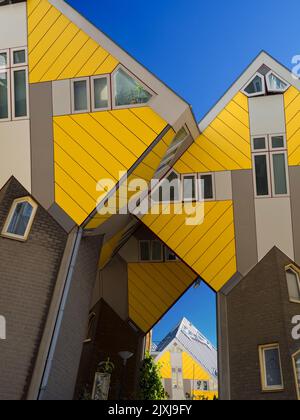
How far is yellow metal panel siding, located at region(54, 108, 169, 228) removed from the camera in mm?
14500

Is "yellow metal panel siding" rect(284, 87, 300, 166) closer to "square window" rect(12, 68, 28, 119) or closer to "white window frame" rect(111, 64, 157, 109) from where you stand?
"white window frame" rect(111, 64, 157, 109)

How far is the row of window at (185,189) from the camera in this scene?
56.2 ft

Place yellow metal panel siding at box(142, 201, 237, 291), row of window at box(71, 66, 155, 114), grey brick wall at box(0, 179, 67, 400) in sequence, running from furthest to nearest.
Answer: yellow metal panel siding at box(142, 201, 237, 291) → row of window at box(71, 66, 155, 114) → grey brick wall at box(0, 179, 67, 400)

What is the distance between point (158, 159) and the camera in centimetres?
1555

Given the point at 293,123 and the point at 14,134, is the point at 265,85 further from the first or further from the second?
the point at 14,134

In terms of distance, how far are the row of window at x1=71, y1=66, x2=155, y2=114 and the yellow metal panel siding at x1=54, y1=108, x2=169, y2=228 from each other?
0.20m

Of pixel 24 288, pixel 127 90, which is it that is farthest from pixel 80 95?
pixel 24 288

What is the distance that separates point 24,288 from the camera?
1380 centimetres

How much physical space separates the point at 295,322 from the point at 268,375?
1.35 meters

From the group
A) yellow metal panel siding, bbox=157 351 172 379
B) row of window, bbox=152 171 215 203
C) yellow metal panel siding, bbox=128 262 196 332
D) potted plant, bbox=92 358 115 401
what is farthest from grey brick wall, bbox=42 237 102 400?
yellow metal panel siding, bbox=157 351 172 379

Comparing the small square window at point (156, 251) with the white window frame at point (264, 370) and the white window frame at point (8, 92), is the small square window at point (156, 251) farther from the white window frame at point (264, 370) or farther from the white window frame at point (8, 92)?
the white window frame at point (8, 92)

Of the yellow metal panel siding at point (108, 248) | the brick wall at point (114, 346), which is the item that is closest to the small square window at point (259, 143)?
the yellow metal panel siding at point (108, 248)

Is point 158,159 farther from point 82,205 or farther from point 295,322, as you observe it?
point 295,322
